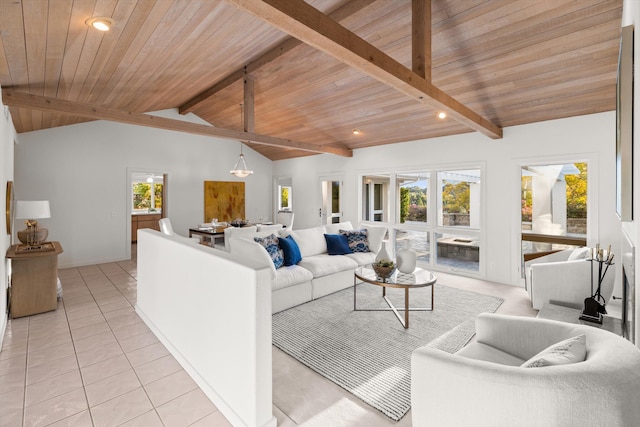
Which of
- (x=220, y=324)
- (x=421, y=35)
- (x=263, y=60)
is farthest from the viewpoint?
(x=263, y=60)

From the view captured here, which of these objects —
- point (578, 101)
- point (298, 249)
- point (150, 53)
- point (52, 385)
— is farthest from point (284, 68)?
point (52, 385)

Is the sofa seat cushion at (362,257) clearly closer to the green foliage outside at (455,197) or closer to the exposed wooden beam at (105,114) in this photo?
the green foliage outside at (455,197)

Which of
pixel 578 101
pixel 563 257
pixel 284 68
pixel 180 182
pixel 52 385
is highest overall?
pixel 284 68

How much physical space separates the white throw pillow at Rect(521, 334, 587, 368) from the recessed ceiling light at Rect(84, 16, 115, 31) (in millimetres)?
3231

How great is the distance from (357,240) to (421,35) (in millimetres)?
2990

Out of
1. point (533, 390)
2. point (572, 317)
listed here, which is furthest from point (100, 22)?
point (572, 317)

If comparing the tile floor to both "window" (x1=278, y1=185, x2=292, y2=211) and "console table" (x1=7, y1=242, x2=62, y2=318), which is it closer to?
"console table" (x1=7, y1=242, x2=62, y2=318)

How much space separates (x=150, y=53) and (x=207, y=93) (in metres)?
2.82

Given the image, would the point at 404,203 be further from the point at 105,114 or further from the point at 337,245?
the point at 105,114

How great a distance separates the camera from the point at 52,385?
2.22 m

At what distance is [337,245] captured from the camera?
4738 millimetres

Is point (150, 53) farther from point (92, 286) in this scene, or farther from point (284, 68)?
point (92, 286)

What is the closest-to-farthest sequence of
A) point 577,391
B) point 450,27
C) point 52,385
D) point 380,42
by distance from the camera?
point 577,391 < point 52,385 < point 450,27 < point 380,42

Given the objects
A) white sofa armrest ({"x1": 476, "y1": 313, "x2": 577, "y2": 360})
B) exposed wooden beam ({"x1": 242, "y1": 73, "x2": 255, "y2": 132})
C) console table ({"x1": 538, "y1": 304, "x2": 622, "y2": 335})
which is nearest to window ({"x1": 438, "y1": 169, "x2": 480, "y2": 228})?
console table ({"x1": 538, "y1": 304, "x2": 622, "y2": 335})
